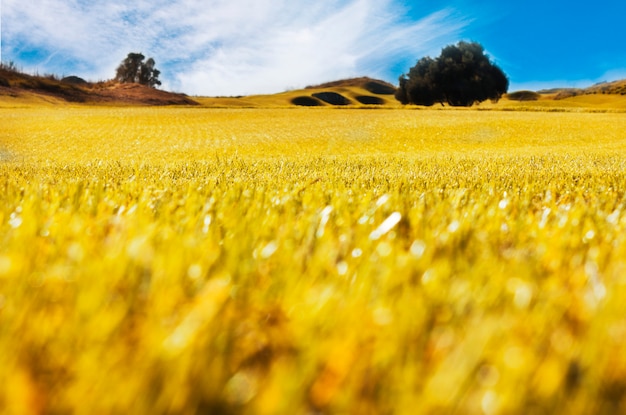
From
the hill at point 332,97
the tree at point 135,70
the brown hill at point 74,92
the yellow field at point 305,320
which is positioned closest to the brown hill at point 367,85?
the hill at point 332,97

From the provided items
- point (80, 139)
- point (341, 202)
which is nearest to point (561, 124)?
point (80, 139)

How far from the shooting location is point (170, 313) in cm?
95

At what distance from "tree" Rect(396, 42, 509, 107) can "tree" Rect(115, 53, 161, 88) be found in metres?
73.4

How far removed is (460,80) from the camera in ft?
271

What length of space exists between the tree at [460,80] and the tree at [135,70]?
241ft

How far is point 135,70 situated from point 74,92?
144ft

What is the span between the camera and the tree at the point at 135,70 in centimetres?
12381

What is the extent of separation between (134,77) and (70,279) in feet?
450

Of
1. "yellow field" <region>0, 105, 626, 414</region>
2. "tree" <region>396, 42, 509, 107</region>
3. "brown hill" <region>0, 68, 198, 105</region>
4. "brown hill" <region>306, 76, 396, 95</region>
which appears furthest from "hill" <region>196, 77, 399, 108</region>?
"yellow field" <region>0, 105, 626, 414</region>

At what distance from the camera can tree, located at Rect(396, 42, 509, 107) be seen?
82.1 meters

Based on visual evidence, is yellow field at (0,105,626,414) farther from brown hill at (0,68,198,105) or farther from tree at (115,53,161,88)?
tree at (115,53,161,88)

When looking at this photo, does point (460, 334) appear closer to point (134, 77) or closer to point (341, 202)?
point (341, 202)

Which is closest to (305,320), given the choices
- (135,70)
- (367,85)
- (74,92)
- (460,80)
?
(460,80)

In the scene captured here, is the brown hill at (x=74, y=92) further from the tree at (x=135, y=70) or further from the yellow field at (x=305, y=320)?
the yellow field at (x=305, y=320)
